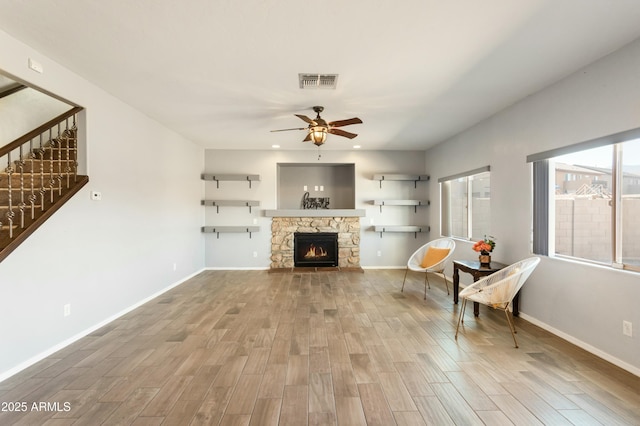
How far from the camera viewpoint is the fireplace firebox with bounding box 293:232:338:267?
6465mm

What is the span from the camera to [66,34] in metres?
2.28

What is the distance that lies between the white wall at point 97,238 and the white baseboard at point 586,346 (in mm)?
4914

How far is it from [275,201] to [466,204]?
150 inches

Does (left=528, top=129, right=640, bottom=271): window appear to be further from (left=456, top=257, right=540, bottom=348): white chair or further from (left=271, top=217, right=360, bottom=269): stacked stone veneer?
(left=271, top=217, right=360, bottom=269): stacked stone veneer

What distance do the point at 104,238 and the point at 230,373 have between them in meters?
2.26

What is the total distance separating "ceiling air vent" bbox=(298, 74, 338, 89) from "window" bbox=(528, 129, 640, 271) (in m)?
2.44

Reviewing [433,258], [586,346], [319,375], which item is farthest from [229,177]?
[586,346]

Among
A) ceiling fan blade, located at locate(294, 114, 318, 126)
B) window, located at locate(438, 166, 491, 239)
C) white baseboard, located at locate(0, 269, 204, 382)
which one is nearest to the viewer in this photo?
white baseboard, located at locate(0, 269, 204, 382)

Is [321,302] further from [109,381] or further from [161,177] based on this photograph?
[161,177]

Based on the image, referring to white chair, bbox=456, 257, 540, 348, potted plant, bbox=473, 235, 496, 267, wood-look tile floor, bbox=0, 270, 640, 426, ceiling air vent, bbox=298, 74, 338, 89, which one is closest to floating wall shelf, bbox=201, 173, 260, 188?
wood-look tile floor, bbox=0, 270, 640, 426

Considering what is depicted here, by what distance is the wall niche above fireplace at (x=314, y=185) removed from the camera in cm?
688

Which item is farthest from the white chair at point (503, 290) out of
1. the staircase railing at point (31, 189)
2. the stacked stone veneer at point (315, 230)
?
the staircase railing at point (31, 189)

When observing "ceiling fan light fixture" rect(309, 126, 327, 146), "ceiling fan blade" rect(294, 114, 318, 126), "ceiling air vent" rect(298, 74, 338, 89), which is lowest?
"ceiling fan light fixture" rect(309, 126, 327, 146)

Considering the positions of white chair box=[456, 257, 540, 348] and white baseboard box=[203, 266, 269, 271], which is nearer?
white chair box=[456, 257, 540, 348]
